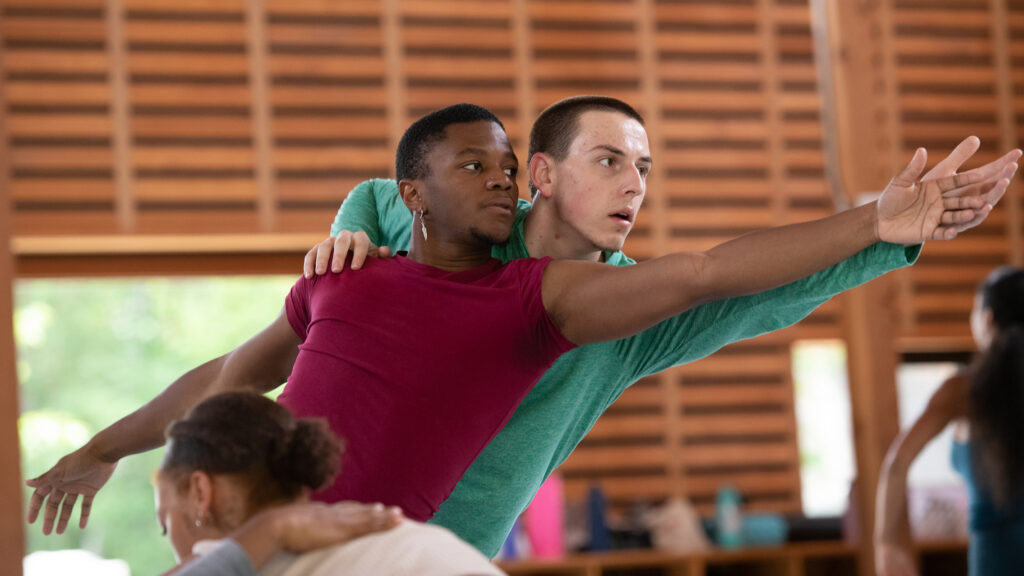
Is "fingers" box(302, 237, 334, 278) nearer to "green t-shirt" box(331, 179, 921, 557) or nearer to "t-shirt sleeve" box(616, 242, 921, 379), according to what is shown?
"green t-shirt" box(331, 179, 921, 557)

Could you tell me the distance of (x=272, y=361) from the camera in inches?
76.7

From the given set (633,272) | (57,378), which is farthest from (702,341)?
(57,378)

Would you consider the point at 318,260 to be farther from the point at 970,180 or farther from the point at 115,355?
the point at 115,355

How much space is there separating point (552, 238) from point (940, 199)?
2.25 feet

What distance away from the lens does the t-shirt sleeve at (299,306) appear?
187cm

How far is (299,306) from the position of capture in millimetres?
1881

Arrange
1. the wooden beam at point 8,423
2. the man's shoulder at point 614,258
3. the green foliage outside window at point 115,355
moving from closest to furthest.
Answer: the man's shoulder at point 614,258
the wooden beam at point 8,423
the green foliage outside window at point 115,355

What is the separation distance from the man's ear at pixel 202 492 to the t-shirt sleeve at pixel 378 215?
0.76 m

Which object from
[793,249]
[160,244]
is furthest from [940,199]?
[160,244]

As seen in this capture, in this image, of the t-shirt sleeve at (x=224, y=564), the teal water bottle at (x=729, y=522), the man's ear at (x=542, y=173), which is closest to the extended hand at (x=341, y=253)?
the man's ear at (x=542, y=173)

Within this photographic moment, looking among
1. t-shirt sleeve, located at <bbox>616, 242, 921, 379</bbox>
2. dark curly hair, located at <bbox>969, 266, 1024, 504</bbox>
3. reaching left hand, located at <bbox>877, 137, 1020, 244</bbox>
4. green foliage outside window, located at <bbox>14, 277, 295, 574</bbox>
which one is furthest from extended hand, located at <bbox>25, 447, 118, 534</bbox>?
green foliage outside window, located at <bbox>14, 277, 295, 574</bbox>

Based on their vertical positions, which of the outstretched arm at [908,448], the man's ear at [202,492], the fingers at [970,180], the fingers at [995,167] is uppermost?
the fingers at [995,167]

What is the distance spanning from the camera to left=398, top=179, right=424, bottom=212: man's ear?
73.0 inches

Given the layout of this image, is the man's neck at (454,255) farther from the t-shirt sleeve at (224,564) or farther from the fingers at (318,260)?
the t-shirt sleeve at (224,564)
